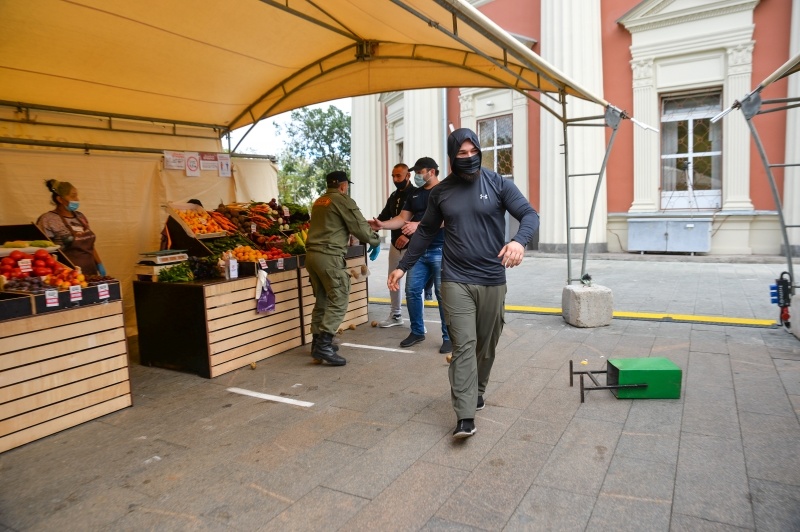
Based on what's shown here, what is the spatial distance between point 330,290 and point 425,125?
1343 cm

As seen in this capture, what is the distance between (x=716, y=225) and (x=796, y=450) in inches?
423

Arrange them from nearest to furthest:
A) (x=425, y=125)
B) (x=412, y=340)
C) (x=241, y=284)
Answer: (x=241, y=284) < (x=412, y=340) < (x=425, y=125)

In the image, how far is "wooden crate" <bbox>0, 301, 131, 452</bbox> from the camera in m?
3.71

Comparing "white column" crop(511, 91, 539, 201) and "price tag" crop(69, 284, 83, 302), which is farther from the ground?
"white column" crop(511, 91, 539, 201)

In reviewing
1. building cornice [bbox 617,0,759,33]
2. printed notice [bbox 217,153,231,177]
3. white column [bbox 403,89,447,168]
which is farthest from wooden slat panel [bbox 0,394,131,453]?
white column [bbox 403,89,447,168]

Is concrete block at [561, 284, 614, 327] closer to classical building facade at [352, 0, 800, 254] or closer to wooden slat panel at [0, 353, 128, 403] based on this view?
wooden slat panel at [0, 353, 128, 403]

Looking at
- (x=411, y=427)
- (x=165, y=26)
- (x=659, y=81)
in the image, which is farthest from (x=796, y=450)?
(x=659, y=81)

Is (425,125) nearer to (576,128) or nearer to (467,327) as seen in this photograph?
(576,128)

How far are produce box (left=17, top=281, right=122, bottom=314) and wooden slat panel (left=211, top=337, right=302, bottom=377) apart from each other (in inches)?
47.5

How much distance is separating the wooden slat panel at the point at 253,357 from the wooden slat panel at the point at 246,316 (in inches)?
14.4

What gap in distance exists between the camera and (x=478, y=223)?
11.9ft

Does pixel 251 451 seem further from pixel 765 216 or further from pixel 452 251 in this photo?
pixel 765 216

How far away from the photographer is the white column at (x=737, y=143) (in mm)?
11906

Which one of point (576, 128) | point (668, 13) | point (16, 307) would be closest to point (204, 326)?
point (16, 307)
